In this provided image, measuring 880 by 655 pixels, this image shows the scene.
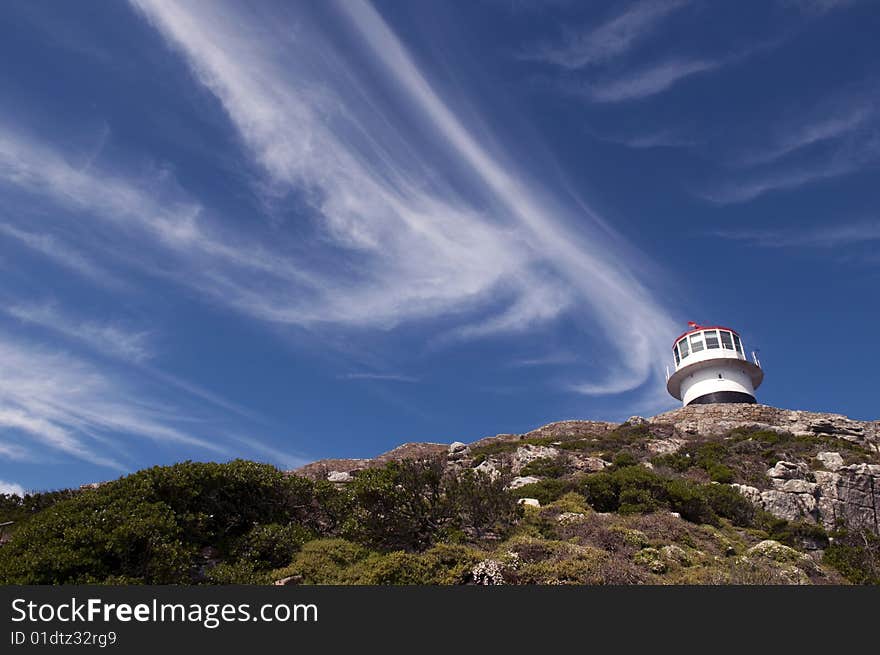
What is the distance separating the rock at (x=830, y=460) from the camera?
24.7 metres

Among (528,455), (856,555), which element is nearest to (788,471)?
(856,555)

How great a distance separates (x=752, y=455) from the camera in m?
27.6

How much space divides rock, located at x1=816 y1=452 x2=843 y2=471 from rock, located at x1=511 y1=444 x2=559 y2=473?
11068 mm

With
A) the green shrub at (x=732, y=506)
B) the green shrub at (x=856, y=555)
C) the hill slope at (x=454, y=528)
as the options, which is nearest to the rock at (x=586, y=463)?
the hill slope at (x=454, y=528)

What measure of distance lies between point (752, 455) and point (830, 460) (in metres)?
3.08

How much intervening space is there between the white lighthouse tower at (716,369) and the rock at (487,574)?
38705 mm

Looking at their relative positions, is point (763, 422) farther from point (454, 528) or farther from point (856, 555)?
point (454, 528)

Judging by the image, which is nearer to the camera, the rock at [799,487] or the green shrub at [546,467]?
the rock at [799,487]

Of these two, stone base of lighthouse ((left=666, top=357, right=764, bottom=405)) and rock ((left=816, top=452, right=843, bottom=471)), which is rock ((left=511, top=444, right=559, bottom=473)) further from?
Result: stone base of lighthouse ((left=666, top=357, right=764, bottom=405))

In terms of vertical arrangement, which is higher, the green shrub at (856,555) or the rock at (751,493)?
the rock at (751,493)

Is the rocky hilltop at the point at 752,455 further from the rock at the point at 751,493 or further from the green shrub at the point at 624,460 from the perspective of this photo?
the green shrub at the point at 624,460

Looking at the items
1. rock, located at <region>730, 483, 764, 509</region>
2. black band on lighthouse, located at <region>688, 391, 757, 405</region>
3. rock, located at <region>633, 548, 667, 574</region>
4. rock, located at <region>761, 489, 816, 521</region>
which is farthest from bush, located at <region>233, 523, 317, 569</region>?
black band on lighthouse, located at <region>688, 391, 757, 405</region>

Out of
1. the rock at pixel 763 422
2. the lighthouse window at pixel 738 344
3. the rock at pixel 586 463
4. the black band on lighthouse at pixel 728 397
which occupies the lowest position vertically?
the rock at pixel 586 463

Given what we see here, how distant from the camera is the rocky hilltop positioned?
21125mm
